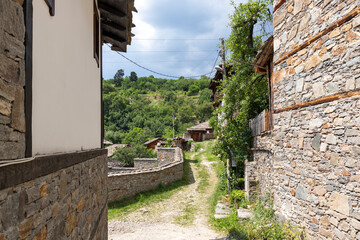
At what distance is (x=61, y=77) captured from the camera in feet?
7.45

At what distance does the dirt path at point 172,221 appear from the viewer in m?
7.06

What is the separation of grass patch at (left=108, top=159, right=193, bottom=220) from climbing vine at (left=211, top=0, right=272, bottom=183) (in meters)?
3.96

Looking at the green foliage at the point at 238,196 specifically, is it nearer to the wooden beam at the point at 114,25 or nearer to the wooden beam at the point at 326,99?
the wooden beam at the point at 326,99

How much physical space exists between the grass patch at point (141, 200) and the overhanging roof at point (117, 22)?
678cm

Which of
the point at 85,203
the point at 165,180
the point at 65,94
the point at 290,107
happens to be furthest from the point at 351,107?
the point at 165,180

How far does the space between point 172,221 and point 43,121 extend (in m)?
7.61

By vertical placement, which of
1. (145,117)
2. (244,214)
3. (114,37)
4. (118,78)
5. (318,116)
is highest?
(118,78)

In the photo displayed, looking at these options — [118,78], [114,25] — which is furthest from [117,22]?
[118,78]

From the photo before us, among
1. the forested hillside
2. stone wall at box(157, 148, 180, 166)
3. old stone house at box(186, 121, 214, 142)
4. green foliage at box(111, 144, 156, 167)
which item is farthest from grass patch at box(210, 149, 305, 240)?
the forested hillside

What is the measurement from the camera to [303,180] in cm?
445

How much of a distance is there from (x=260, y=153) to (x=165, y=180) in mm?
7210

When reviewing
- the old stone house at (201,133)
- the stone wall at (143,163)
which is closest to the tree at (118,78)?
the old stone house at (201,133)

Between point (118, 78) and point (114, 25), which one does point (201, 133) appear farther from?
point (118, 78)

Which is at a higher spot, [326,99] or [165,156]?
[326,99]
